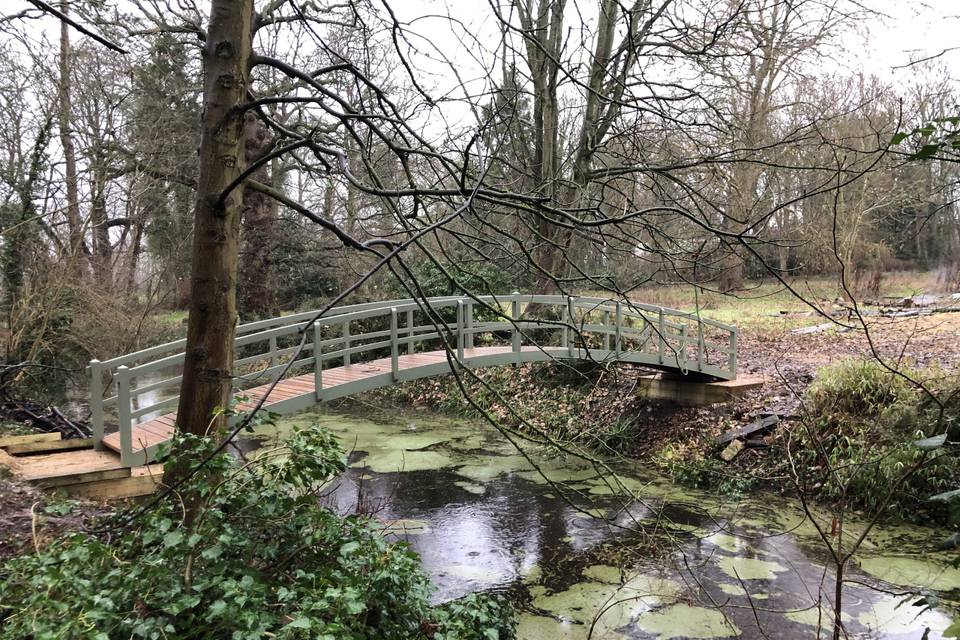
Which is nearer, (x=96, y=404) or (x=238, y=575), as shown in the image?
(x=238, y=575)

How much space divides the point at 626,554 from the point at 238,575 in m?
4.11

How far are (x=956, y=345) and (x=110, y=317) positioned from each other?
42.4 feet

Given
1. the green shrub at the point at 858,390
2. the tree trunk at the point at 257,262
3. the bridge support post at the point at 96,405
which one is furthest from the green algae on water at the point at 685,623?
the tree trunk at the point at 257,262

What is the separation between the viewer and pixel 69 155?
36.8ft

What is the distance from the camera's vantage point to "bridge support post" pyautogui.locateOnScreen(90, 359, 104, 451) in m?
5.16

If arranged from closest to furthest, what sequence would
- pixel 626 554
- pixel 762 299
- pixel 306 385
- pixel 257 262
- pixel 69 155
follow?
pixel 626 554
pixel 306 385
pixel 69 155
pixel 257 262
pixel 762 299

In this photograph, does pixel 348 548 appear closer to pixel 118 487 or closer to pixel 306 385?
pixel 118 487

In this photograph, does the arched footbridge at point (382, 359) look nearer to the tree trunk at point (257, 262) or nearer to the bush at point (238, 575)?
the bush at point (238, 575)

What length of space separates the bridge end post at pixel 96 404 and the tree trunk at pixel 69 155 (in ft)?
14.2

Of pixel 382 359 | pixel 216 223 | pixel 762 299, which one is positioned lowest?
pixel 382 359

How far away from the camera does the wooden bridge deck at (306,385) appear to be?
5.44 m

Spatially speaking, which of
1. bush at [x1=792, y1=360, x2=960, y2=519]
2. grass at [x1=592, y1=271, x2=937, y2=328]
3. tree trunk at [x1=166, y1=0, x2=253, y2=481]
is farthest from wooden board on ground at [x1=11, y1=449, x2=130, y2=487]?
grass at [x1=592, y1=271, x2=937, y2=328]

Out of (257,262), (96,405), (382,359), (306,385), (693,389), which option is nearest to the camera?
(96,405)

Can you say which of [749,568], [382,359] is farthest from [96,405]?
[749,568]
